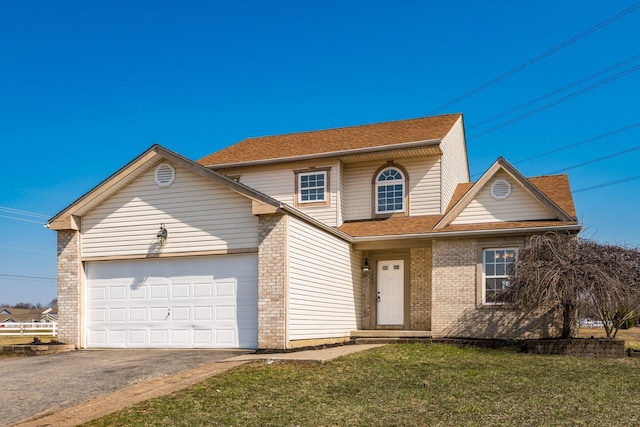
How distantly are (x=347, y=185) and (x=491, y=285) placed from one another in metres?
5.99

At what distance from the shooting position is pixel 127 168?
657 inches

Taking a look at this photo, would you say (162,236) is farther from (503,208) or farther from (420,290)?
(503,208)

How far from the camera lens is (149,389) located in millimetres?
10711

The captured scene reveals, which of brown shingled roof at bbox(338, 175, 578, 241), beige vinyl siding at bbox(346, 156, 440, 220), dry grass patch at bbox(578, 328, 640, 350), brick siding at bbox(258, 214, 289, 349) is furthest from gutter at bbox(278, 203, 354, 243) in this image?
dry grass patch at bbox(578, 328, 640, 350)

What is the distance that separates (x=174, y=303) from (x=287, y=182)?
6.75 meters

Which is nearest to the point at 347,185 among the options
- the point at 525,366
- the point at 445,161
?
the point at 445,161

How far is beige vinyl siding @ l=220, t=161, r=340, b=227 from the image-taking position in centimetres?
2085

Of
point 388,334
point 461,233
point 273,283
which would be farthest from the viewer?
point 388,334

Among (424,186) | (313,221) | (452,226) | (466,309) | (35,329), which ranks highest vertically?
(424,186)

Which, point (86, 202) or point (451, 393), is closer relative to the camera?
point (451, 393)

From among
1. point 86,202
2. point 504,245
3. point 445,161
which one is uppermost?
point 445,161

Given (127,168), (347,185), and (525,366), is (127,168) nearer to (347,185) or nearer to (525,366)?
(347,185)

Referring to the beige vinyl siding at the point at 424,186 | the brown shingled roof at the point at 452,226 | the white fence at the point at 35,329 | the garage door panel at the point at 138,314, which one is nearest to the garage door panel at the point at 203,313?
the garage door panel at the point at 138,314

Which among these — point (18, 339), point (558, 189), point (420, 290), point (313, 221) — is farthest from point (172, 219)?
point (18, 339)
